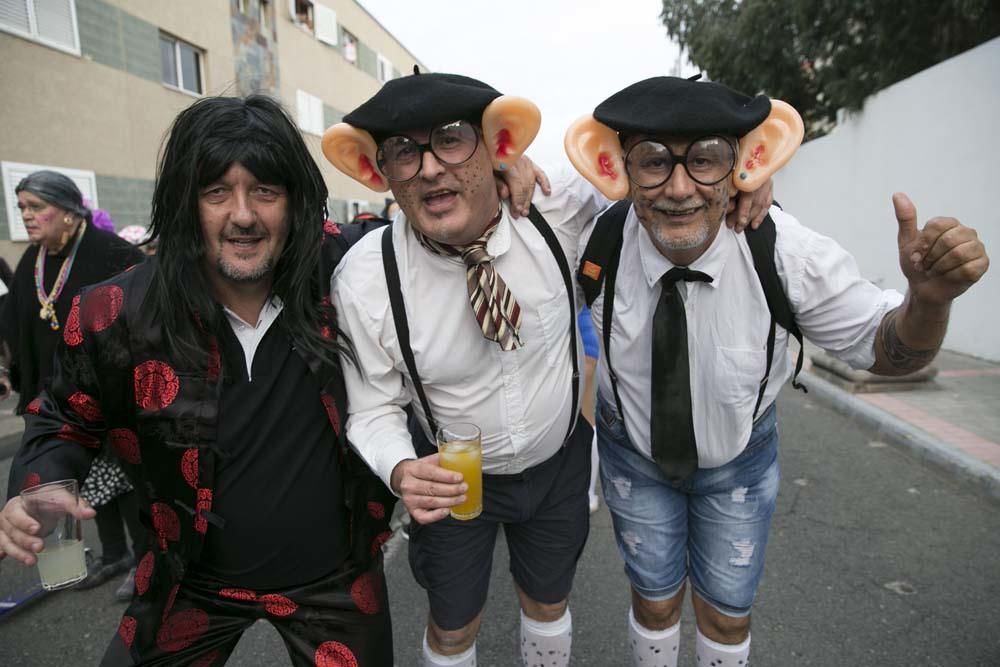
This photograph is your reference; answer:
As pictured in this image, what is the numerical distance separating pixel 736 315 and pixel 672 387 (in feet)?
0.88

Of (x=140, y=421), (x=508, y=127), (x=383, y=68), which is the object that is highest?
(x=383, y=68)

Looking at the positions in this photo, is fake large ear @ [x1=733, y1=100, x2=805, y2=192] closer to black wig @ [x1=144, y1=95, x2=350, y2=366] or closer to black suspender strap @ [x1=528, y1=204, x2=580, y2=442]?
black suspender strap @ [x1=528, y1=204, x2=580, y2=442]

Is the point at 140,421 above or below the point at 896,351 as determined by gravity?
below

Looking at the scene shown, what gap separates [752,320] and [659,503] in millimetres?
646

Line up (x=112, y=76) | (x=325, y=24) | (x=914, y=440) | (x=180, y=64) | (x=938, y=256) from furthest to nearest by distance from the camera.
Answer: (x=325, y=24)
(x=180, y=64)
(x=112, y=76)
(x=914, y=440)
(x=938, y=256)

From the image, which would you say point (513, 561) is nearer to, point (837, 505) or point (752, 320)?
point (752, 320)

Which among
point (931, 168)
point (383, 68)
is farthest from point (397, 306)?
point (383, 68)

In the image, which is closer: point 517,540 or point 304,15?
point 517,540

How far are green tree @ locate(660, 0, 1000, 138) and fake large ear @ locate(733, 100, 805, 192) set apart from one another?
19.7 feet

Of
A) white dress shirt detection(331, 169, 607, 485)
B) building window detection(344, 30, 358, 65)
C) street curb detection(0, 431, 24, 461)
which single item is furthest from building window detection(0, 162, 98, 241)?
building window detection(344, 30, 358, 65)

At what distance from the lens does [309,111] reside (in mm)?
17641

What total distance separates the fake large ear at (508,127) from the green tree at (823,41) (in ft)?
21.1

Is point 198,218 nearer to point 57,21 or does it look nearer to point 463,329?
point 463,329

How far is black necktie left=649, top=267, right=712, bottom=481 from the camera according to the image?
5.82ft
